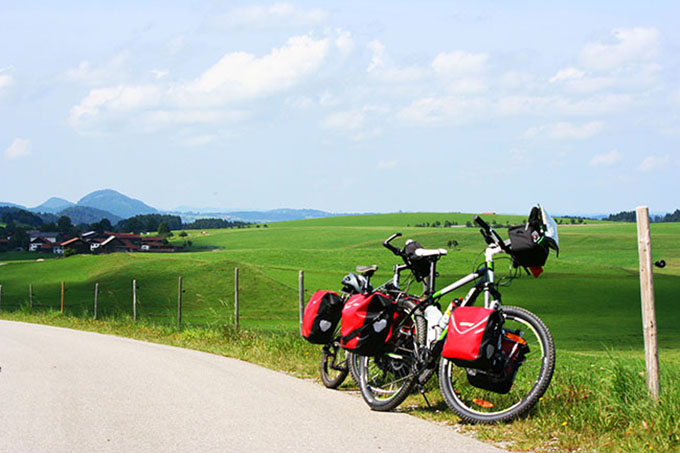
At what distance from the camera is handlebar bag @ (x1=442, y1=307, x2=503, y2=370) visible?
6148 millimetres

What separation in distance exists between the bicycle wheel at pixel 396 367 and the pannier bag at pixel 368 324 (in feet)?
0.41

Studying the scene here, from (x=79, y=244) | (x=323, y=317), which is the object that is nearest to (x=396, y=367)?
(x=323, y=317)

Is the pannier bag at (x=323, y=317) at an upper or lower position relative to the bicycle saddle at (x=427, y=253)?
lower

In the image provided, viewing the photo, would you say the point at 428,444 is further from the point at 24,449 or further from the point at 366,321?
the point at 24,449

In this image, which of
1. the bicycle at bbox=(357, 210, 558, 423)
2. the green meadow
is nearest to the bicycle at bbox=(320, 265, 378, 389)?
the bicycle at bbox=(357, 210, 558, 423)

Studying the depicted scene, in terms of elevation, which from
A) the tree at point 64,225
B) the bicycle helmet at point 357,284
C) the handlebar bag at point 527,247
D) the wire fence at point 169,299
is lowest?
the wire fence at point 169,299

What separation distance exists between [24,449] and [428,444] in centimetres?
312

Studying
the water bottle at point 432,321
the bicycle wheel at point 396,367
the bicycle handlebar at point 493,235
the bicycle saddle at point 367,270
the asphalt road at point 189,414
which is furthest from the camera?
the bicycle saddle at point 367,270

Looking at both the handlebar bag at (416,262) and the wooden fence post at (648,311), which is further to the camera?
the handlebar bag at (416,262)

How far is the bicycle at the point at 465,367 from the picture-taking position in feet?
20.9

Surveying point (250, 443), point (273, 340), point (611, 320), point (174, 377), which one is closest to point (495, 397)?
point (250, 443)

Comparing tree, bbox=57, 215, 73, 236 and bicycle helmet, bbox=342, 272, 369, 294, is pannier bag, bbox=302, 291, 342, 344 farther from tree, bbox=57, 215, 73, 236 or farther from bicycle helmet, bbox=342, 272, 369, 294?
tree, bbox=57, 215, 73, 236

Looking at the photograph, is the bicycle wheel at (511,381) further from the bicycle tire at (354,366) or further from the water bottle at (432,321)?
the bicycle tire at (354,366)

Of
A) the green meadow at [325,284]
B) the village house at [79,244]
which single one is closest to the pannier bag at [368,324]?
the green meadow at [325,284]
